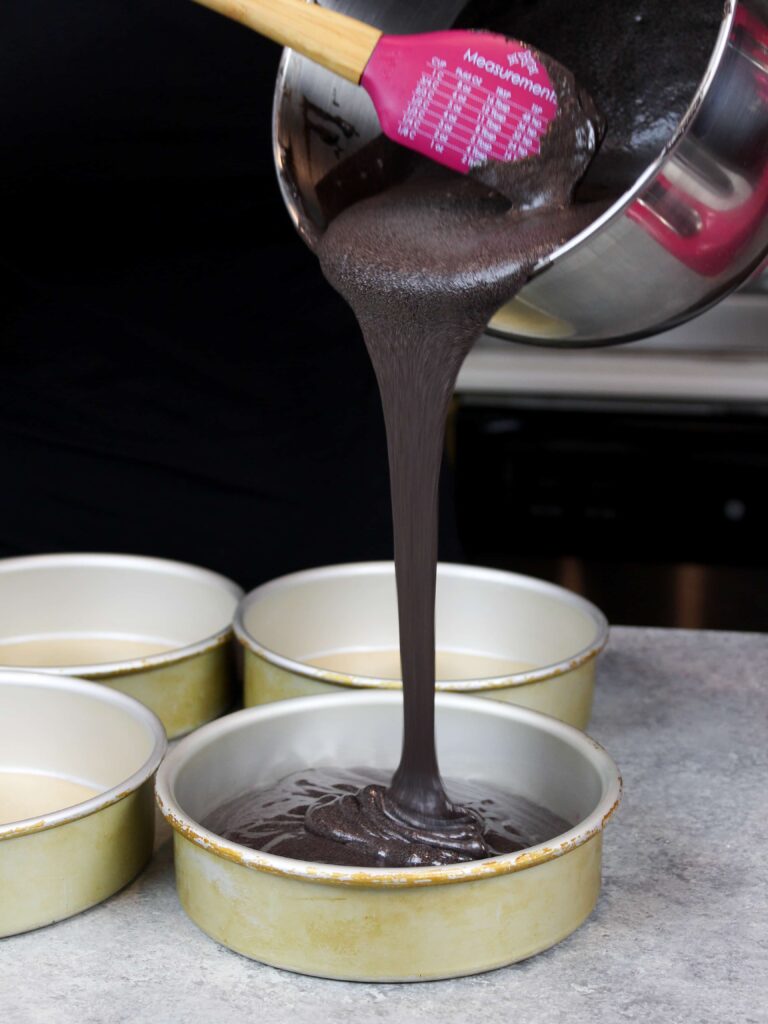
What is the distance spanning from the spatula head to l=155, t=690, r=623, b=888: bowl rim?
0.39 m

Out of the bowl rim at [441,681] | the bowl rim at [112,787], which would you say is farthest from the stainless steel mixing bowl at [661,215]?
the bowl rim at [112,787]

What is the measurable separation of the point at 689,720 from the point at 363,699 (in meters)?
0.30

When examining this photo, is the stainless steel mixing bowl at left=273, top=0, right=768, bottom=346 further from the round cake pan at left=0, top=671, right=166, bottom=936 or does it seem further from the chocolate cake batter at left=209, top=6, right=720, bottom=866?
the round cake pan at left=0, top=671, right=166, bottom=936

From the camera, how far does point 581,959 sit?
2.56 ft

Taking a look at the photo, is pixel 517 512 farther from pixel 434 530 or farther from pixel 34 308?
Answer: pixel 434 530

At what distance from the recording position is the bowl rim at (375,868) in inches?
28.9

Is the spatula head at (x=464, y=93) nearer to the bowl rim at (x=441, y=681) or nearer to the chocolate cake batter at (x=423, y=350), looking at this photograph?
the chocolate cake batter at (x=423, y=350)

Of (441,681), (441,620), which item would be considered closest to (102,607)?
(441,620)

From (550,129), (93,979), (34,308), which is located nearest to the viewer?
(93,979)

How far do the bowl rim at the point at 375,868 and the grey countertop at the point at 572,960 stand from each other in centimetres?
7

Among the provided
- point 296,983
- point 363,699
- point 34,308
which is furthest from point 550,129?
point 34,308

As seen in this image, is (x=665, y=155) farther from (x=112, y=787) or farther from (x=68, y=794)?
(x=68, y=794)

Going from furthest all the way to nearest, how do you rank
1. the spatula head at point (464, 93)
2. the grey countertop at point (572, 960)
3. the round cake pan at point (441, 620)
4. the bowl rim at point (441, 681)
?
the round cake pan at point (441, 620)
the bowl rim at point (441, 681)
the spatula head at point (464, 93)
the grey countertop at point (572, 960)

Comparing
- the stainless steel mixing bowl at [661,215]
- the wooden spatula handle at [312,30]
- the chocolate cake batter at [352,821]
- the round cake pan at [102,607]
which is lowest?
the round cake pan at [102,607]
